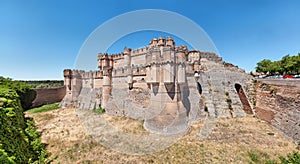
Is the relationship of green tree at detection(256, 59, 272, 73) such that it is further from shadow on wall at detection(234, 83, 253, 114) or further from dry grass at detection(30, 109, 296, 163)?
dry grass at detection(30, 109, 296, 163)

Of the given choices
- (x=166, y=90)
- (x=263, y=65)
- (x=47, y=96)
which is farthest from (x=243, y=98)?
(x=263, y=65)

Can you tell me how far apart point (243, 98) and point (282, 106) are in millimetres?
5725

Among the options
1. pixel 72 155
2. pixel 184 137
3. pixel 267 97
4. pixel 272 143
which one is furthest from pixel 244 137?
pixel 72 155

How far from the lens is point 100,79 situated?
802 inches

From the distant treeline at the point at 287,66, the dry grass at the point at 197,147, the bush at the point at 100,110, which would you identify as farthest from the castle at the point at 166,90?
the distant treeline at the point at 287,66

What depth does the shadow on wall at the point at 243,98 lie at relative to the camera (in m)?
14.9

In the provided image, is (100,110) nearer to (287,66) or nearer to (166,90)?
(166,90)

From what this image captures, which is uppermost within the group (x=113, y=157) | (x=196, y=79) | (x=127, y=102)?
(x=196, y=79)

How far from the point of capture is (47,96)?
25.5 m

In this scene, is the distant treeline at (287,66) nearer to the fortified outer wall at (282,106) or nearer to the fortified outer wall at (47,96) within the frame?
the fortified outer wall at (282,106)

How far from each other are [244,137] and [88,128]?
13.3 m

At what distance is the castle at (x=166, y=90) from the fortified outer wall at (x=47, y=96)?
549 centimetres

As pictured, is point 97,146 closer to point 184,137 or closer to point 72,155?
point 72,155

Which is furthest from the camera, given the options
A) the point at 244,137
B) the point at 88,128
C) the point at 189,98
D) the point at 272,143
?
the point at 189,98
